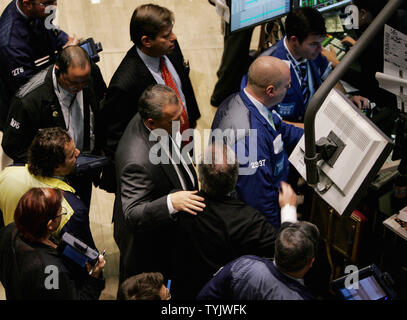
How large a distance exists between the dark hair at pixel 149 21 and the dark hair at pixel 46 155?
1056mm

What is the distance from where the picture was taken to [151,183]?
2732 millimetres

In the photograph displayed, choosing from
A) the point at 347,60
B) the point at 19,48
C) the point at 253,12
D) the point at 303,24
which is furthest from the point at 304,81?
the point at 19,48

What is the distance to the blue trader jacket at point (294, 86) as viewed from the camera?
3.49 m

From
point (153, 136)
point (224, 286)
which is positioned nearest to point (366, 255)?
point (224, 286)

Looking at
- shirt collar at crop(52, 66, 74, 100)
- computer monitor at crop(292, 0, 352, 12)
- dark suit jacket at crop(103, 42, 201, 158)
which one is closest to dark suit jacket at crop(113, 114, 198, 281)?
dark suit jacket at crop(103, 42, 201, 158)

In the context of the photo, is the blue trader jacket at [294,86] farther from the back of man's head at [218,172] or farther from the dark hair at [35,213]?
the dark hair at [35,213]

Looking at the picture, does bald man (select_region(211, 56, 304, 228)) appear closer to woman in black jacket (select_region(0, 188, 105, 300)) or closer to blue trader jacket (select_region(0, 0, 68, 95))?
woman in black jacket (select_region(0, 188, 105, 300))

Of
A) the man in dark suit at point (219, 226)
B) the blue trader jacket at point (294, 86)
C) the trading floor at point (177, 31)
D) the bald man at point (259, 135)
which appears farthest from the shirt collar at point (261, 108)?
the trading floor at point (177, 31)

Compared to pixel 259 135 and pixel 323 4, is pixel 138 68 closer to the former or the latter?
pixel 259 135

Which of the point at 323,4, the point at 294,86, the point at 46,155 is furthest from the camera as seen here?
the point at 323,4

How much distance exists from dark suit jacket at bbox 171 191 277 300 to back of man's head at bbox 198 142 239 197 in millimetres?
49

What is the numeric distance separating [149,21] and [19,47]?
91 cm

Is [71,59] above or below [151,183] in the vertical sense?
above
